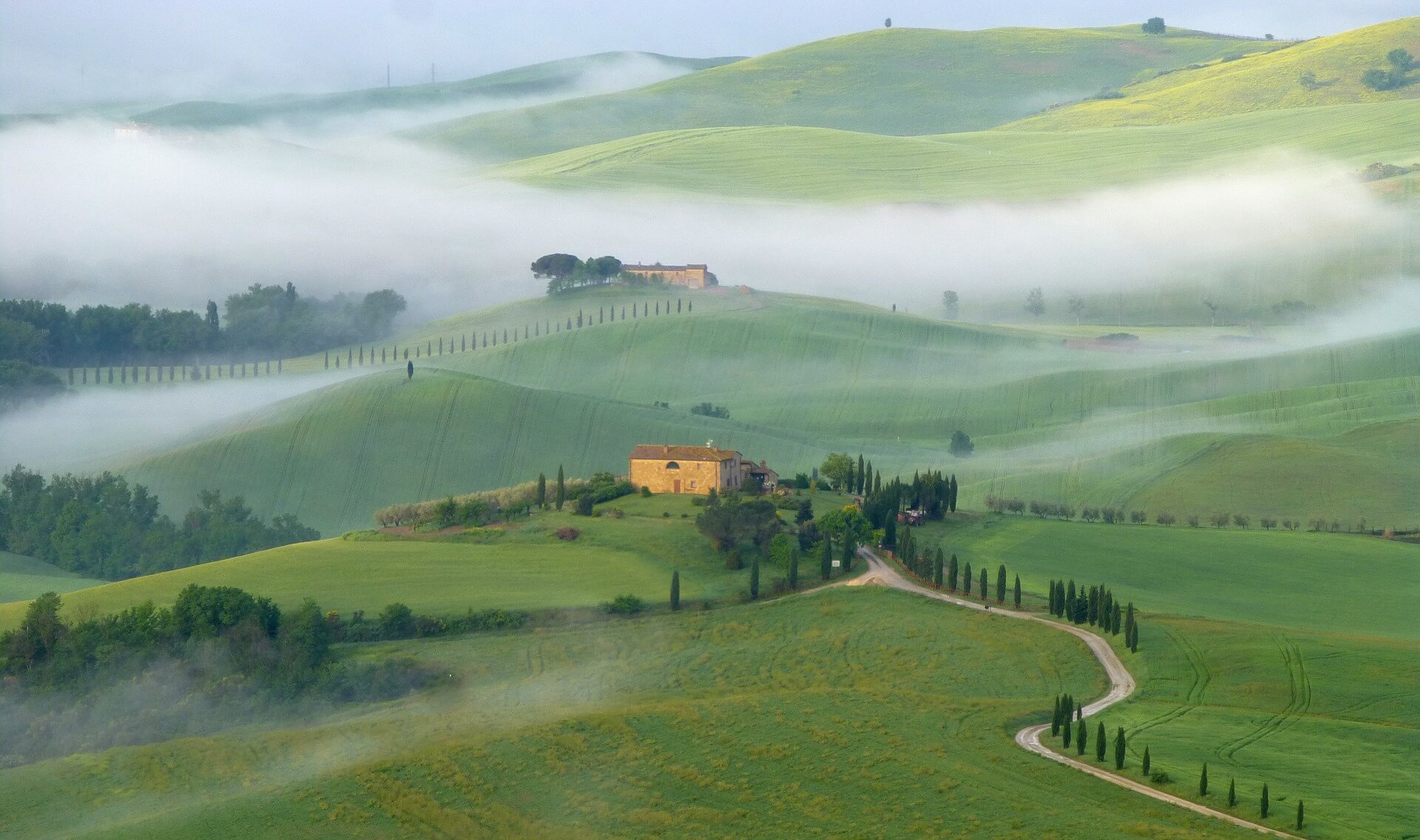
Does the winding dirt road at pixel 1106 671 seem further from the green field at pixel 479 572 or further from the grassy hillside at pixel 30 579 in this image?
the grassy hillside at pixel 30 579

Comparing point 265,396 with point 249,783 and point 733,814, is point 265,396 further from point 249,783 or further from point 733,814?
point 733,814

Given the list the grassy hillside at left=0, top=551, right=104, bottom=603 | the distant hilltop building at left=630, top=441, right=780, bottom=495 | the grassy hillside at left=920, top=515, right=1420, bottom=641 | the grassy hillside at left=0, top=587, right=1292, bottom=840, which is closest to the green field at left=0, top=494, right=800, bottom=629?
the grassy hillside at left=0, top=551, right=104, bottom=603

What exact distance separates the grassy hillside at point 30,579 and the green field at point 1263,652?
165 feet

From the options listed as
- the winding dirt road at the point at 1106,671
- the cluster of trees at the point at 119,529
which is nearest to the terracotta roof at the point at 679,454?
A: the winding dirt road at the point at 1106,671

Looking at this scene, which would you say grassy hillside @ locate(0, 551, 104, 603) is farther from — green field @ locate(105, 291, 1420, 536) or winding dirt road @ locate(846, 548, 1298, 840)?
winding dirt road @ locate(846, 548, 1298, 840)

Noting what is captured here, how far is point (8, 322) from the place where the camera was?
7643 inches

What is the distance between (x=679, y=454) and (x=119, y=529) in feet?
141

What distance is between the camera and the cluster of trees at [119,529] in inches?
4909

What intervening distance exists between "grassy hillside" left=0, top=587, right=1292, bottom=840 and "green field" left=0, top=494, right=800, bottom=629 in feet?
20.5

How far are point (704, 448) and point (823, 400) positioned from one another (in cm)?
6197

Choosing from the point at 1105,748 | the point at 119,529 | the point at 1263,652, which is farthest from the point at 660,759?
the point at 119,529

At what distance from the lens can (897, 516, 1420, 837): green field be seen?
59875 mm

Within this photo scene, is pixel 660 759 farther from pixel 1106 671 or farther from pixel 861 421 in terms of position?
pixel 861 421

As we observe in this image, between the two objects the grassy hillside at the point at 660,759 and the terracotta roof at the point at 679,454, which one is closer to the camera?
the grassy hillside at the point at 660,759
